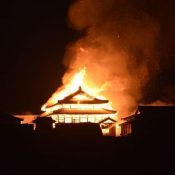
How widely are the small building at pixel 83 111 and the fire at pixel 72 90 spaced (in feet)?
1.35

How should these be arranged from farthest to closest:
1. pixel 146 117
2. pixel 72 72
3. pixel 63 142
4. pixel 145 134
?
pixel 72 72, pixel 146 117, pixel 145 134, pixel 63 142

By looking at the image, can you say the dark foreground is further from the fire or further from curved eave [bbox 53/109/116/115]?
the fire

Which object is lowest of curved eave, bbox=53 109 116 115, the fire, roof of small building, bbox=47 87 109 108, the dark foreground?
the dark foreground

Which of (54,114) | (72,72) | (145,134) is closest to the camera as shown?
(145,134)

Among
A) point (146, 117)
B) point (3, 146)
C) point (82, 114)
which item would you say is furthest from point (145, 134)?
point (82, 114)

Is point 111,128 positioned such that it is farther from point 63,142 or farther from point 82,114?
point 63,142

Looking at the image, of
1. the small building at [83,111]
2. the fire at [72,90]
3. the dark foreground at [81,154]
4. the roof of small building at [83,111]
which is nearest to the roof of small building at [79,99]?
the small building at [83,111]

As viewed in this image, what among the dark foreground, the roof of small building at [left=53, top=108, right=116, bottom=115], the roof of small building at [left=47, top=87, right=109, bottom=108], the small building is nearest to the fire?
the roof of small building at [left=47, top=87, right=109, bottom=108]

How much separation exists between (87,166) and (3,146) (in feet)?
9.07

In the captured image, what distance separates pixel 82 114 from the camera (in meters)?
35.4

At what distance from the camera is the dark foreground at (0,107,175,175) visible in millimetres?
Result: 16422

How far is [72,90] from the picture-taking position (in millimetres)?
37438

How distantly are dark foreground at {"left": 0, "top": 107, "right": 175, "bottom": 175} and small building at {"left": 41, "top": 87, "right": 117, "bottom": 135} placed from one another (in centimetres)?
1610

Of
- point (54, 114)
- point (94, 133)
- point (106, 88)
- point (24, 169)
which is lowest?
point (24, 169)
